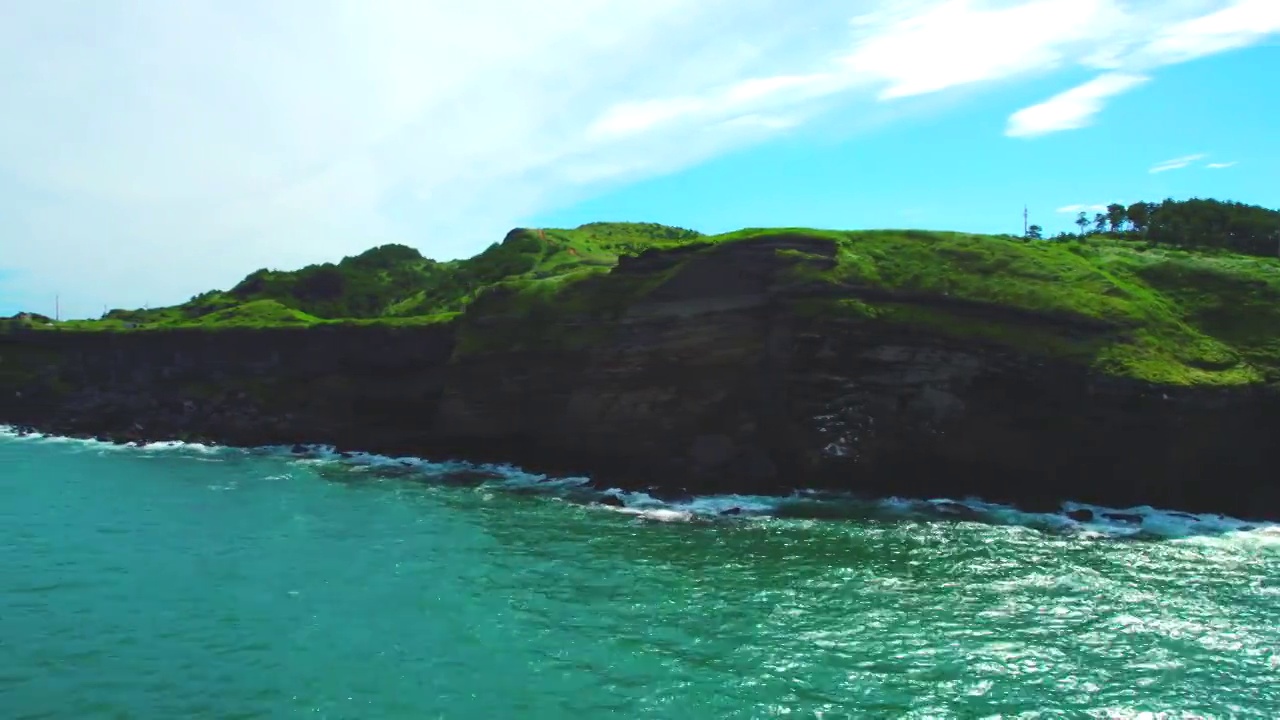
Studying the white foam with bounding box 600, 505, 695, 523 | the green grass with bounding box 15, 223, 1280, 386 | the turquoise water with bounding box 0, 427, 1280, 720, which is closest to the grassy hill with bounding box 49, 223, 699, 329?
the green grass with bounding box 15, 223, 1280, 386

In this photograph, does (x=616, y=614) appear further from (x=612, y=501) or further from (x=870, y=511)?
(x=870, y=511)

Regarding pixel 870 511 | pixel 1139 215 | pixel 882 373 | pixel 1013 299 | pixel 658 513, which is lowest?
pixel 870 511

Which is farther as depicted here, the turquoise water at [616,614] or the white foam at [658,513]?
the white foam at [658,513]

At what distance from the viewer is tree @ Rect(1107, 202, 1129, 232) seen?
109 metres

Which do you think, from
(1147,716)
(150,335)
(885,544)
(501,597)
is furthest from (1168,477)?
(150,335)

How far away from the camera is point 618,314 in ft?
228

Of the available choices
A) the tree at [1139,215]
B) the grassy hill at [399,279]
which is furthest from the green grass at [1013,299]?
the grassy hill at [399,279]

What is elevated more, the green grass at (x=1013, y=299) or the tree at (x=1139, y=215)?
the tree at (x=1139, y=215)

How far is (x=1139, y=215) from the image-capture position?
106312 mm

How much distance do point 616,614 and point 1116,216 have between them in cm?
10529

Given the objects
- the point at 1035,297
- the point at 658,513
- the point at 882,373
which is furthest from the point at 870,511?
the point at 1035,297

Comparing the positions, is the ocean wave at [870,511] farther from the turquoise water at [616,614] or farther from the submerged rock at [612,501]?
the turquoise water at [616,614]

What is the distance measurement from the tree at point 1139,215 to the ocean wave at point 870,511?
223 ft

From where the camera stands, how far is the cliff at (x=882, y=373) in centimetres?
5359
